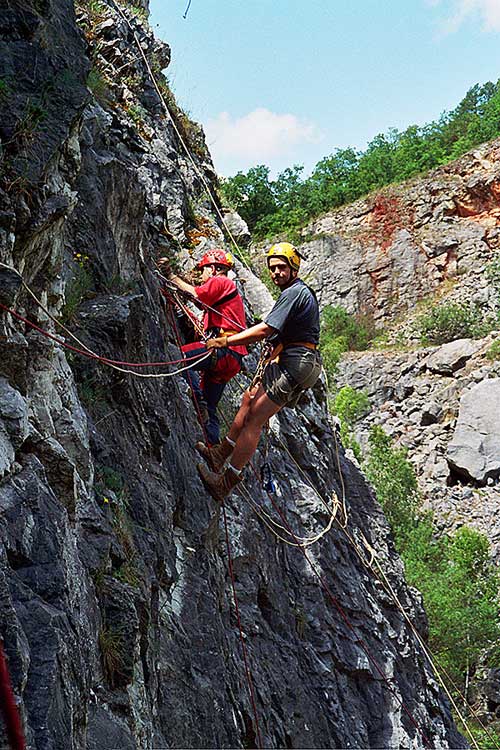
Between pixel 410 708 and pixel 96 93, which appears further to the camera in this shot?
pixel 410 708

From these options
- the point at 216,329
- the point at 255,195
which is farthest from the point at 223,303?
the point at 255,195

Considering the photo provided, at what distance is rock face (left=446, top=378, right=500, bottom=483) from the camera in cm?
2483

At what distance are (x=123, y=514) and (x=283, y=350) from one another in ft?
7.29

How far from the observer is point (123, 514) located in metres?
4.57

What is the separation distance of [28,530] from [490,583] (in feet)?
71.9

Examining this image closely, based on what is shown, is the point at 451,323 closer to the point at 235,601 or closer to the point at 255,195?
the point at 255,195

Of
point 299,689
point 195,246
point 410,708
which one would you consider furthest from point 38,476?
point 410,708

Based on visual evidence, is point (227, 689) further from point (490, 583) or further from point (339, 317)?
point (339, 317)

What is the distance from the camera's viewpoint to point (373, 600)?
10273 millimetres

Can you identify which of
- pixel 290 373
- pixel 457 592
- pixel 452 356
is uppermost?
pixel 452 356

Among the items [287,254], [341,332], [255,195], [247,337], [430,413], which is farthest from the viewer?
[255,195]

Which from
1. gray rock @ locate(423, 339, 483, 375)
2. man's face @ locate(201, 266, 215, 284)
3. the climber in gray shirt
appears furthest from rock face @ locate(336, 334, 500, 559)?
the climber in gray shirt

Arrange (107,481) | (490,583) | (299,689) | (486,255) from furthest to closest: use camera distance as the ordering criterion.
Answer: (486,255), (490,583), (299,689), (107,481)

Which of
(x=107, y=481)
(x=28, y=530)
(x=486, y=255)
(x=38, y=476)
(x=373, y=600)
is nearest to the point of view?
(x=28, y=530)
